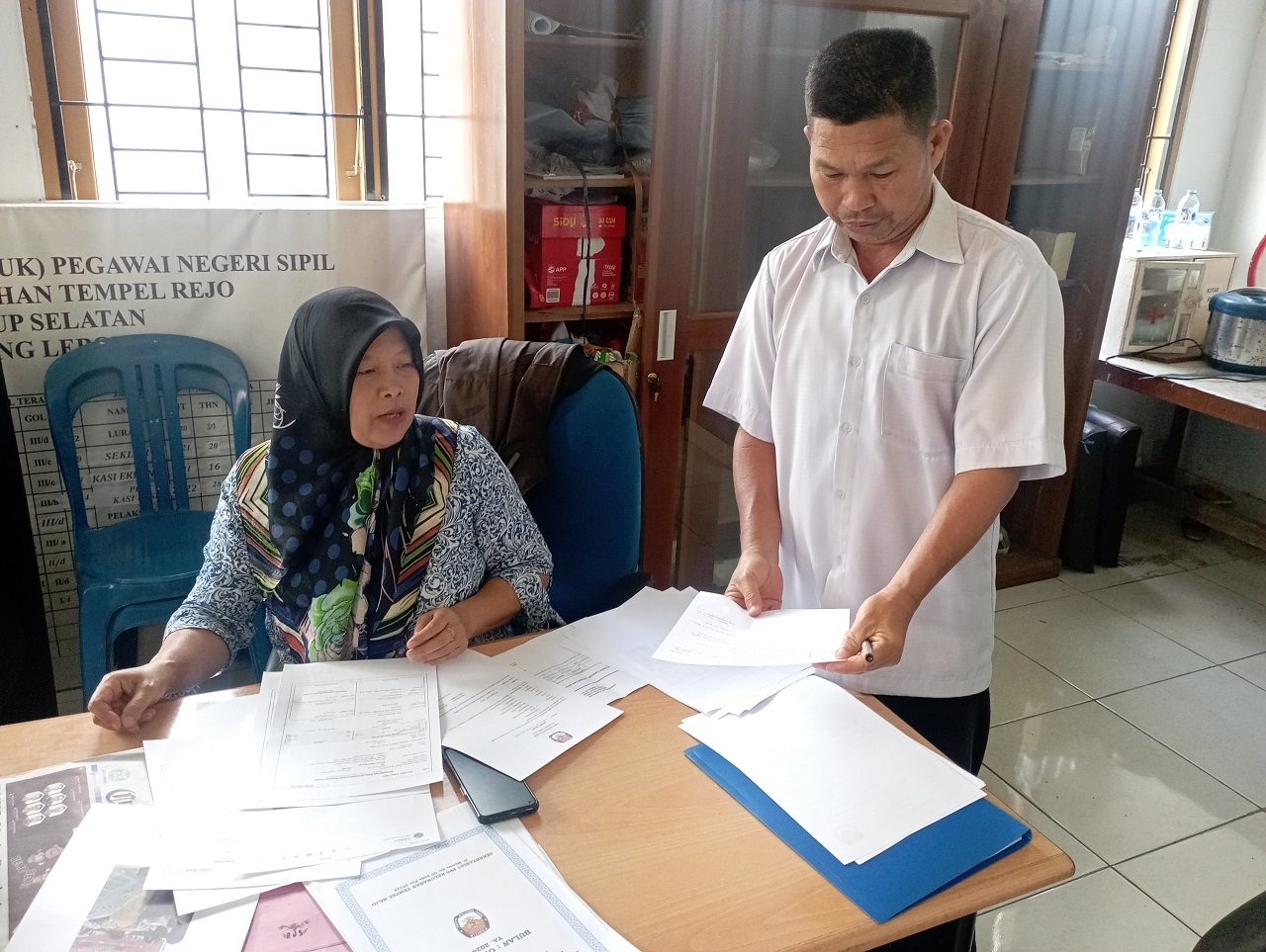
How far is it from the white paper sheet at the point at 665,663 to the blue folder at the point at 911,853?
18 cm

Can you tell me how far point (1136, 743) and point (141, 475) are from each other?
2.60 metres

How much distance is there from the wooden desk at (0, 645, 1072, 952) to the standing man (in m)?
0.25

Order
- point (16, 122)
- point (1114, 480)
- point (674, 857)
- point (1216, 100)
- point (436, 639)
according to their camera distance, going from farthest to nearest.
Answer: point (1216, 100), point (1114, 480), point (16, 122), point (436, 639), point (674, 857)

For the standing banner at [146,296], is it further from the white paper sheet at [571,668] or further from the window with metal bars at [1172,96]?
the window with metal bars at [1172,96]

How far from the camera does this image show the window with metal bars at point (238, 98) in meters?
2.23

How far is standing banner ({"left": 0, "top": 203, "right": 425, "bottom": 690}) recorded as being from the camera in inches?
83.0

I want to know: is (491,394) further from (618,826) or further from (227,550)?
(618,826)

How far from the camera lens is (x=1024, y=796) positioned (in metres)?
2.32

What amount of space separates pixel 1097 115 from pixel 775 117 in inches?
45.6

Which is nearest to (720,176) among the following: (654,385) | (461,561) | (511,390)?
(654,385)

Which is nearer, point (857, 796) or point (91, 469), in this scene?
point (857, 796)

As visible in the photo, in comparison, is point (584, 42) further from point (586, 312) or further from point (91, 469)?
point (91, 469)

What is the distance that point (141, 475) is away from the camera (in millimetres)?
2242

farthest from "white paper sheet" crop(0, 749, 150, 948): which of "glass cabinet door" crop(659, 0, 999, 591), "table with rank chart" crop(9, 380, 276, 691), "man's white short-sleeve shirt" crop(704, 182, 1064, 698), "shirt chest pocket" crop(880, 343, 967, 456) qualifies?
"glass cabinet door" crop(659, 0, 999, 591)
